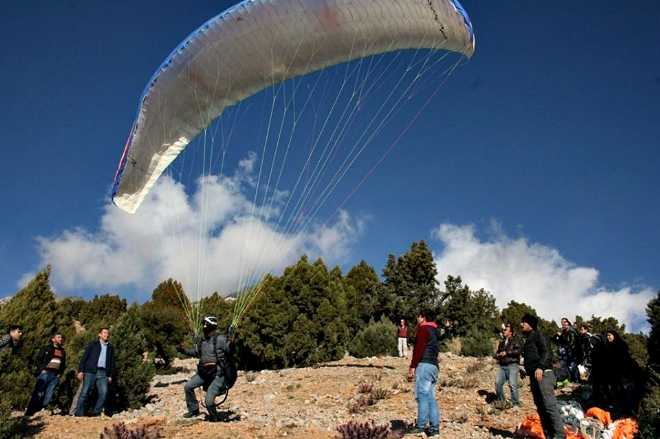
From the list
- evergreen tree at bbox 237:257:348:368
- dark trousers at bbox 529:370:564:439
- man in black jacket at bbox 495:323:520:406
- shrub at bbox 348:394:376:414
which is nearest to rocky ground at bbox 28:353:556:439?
shrub at bbox 348:394:376:414

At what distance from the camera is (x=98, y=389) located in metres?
9.20

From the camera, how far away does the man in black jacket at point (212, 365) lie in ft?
24.1

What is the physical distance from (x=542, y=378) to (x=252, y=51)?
326 inches

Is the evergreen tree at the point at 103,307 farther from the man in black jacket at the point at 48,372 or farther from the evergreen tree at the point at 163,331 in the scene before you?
the man in black jacket at the point at 48,372

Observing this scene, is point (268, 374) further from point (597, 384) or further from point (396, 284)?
point (396, 284)

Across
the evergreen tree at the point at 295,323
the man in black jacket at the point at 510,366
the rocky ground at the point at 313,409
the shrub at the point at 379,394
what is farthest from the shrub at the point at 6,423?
the evergreen tree at the point at 295,323

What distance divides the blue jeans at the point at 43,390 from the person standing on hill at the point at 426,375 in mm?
7310

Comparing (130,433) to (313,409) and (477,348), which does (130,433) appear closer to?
(313,409)

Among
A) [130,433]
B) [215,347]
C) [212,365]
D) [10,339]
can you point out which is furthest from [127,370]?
[130,433]

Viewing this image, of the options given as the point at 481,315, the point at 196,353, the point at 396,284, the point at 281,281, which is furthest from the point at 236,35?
the point at 481,315

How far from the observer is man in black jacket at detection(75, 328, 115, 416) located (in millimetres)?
9039

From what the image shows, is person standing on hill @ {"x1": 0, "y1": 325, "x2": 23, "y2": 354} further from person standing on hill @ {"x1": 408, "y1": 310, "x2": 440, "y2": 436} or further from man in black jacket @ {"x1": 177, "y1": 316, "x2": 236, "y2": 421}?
person standing on hill @ {"x1": 408, "y1": 310, "x2": 440, "y2": 436}

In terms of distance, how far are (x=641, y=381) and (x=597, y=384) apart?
102 cm

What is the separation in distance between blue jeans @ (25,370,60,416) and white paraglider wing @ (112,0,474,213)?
3903mm
